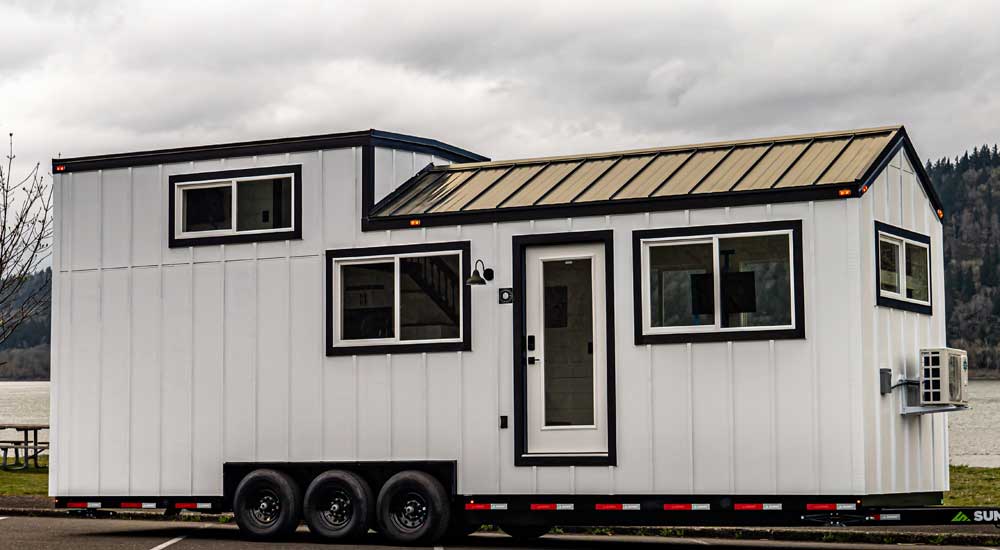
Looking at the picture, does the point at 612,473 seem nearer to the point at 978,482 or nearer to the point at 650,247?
the point at 650,247

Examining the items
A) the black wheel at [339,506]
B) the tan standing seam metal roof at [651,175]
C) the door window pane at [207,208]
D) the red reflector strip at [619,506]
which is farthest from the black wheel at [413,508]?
the door window pane at [207,208]

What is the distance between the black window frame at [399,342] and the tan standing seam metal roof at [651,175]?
0.37 meters

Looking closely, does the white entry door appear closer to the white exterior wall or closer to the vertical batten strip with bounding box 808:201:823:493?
the vertical batten strip with bounding box 808:201:823:493

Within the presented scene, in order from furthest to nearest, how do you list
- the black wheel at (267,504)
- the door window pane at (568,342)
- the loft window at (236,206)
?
the loft window at (236,206)
the black wheel at (267,504)
the door window pane at (568,342)

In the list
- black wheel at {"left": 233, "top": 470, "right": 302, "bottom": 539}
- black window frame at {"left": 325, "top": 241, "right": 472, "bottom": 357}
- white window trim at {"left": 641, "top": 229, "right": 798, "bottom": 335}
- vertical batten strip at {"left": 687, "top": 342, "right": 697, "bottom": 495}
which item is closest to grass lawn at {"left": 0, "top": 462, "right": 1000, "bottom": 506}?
vertical batten strip at {"left": 687, "top": 342, "right": 697, "bottom": 495}

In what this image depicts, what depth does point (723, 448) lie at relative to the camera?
43.8ft

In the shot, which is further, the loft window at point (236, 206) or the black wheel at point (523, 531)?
the black wheel at point (523, 531)

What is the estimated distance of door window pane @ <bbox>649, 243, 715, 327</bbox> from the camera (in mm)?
13570

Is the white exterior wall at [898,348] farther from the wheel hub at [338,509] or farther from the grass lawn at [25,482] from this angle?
the grass lawn at [25,482]

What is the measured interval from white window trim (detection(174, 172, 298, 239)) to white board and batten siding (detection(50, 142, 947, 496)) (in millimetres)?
154

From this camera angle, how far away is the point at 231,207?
1557 cm

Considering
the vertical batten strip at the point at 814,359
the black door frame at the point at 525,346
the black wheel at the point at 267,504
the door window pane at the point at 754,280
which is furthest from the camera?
the black wheel at the point at 267,504

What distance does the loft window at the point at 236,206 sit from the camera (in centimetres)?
1538

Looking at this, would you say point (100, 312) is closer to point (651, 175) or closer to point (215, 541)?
point (215, 541)
